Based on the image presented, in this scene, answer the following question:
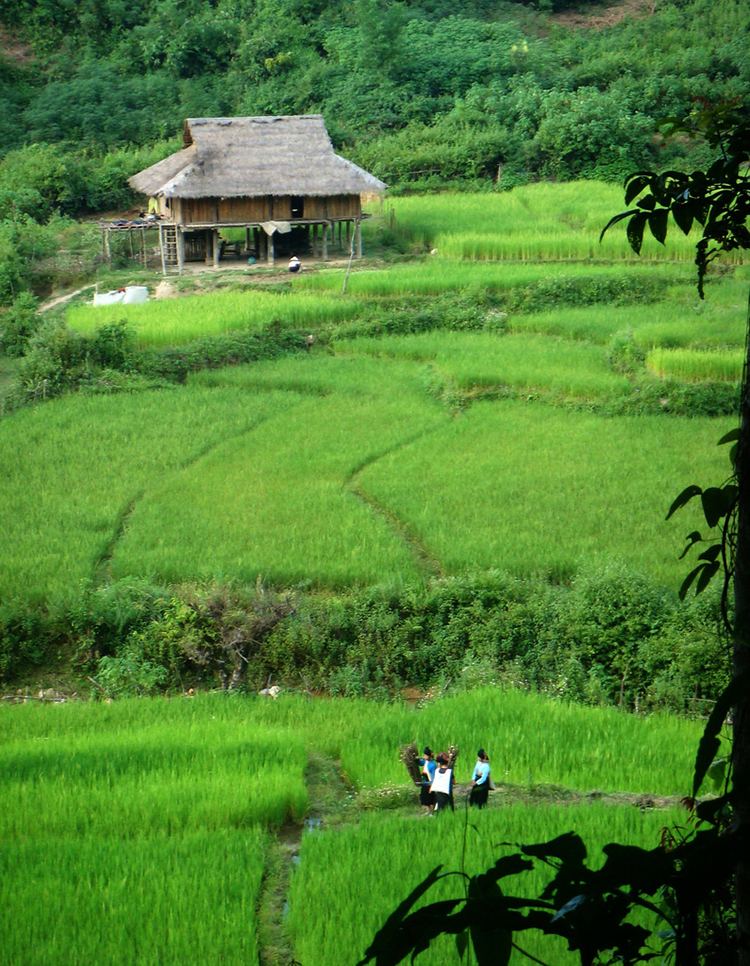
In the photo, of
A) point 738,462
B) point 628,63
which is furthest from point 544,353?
point 628,63

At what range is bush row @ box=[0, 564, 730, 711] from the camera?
27.3 feet

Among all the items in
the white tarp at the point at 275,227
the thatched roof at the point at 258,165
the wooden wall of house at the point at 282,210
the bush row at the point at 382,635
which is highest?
the thatched roof at the point at 258,165

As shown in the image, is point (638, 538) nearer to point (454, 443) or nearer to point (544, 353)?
point (454, 443)

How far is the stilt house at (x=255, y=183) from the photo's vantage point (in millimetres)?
21906

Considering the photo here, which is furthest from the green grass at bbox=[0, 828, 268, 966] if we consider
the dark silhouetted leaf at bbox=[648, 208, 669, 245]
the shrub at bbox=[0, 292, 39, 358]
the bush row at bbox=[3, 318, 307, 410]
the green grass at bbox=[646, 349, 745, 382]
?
the shrub at bbox=[0, 292, 39, 358]

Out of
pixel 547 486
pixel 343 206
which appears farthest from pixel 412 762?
pixel 343 206

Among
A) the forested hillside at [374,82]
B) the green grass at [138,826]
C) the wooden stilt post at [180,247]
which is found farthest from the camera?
the forested hillside at [374,82]

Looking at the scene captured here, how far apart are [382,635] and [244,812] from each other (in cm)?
301

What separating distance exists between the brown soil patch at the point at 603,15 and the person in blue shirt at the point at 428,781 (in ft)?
114

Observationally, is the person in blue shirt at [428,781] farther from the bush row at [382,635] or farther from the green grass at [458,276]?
the green grass at [458,276]

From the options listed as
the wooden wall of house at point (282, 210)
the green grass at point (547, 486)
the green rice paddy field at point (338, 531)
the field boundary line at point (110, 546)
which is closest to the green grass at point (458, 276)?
the green rice paddy field at point (338, 531)

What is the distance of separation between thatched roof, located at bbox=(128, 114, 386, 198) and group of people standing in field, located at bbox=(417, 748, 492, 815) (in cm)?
1728

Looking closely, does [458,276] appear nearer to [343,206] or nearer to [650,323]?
[650,323]

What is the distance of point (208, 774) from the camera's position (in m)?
6.43
